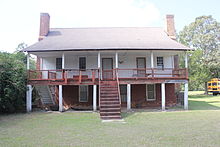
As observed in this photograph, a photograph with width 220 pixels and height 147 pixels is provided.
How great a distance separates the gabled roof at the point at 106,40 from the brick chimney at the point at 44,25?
522mm

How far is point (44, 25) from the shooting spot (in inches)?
808

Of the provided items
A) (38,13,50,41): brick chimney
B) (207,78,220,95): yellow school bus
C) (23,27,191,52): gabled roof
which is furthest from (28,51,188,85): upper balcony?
(207,78,220,95): yellow school bus

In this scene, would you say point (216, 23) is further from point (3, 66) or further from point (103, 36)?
point (3, 66)

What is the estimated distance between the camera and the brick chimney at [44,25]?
2025cm

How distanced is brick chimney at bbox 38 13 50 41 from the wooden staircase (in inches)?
362

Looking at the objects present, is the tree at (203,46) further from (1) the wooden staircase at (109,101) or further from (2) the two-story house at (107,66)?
(1) the wooden staircase at (109,101)

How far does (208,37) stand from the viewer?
3862cm

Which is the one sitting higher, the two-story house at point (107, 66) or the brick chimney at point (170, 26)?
the brick chimney at point (170, 26)

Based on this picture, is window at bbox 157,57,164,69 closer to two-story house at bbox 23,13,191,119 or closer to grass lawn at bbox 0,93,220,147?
two-story house at bbox 23,13,191,119

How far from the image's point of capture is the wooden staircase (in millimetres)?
12312

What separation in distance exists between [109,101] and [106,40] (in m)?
6.83

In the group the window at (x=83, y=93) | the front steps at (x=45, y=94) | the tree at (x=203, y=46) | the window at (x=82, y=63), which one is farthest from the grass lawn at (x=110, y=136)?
the tree at (x=203, y=46)

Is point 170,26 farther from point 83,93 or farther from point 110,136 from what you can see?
point 110,136

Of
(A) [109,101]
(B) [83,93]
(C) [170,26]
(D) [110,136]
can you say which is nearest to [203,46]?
(C) [170,26]
